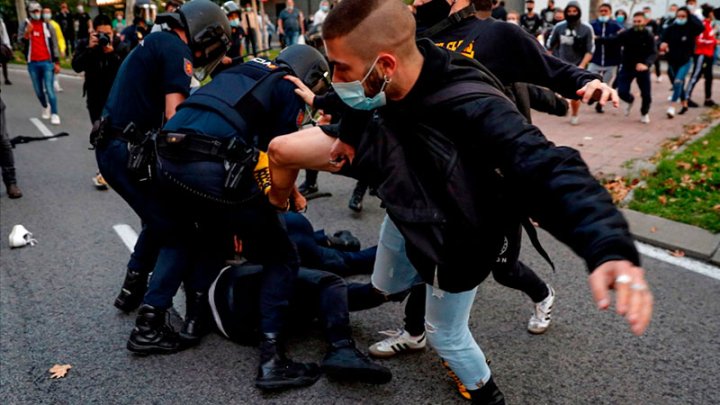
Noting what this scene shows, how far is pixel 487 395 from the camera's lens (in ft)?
7.96

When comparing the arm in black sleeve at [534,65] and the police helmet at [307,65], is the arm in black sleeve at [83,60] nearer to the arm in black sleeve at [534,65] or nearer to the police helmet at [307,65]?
the police helmet at [307,65]

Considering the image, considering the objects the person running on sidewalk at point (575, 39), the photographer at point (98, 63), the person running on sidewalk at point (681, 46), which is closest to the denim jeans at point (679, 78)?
the person running on sidewalk at point (681, 46)

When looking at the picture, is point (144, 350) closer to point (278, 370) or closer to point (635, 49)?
point (278, 370)

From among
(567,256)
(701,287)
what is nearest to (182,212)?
(567,256)

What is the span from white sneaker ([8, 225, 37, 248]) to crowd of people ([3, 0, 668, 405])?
171cm

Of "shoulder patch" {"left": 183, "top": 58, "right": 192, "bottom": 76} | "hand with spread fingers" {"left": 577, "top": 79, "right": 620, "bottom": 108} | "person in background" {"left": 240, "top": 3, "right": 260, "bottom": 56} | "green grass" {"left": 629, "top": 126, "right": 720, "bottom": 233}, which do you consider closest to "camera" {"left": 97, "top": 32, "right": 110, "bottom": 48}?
"shoulder patch" {"left": 183, "top": 58, "right": 192, "bottom": 76}

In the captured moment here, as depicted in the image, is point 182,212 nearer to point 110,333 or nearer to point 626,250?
point 110,333

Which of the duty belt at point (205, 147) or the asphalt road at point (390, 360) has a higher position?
the duty belt at point (205, 147)

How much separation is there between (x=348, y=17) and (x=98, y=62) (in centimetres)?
479

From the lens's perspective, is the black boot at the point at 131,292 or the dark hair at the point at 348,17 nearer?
the dark hair at the point at 348,17

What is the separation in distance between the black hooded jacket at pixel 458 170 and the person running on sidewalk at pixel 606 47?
341 inches

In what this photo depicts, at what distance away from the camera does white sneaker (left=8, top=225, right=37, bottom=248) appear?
15.4 ft

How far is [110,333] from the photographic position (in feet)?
11.0

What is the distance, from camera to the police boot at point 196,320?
3.18m
